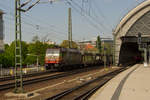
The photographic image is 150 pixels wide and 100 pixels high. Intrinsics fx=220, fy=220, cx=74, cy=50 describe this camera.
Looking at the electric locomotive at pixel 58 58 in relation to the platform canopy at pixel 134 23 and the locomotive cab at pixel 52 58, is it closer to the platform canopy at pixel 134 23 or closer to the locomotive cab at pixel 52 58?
the locomotive cab at pixel 52 58

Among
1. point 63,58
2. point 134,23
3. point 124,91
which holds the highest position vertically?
point 134,23

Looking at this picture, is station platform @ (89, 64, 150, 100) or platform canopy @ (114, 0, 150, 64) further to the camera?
platform canopy @ (114, 0, 150, 64)

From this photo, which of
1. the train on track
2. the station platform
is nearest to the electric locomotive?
the train on track

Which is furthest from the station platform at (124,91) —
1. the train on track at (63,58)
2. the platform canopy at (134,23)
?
the platform canopy at (134,23)

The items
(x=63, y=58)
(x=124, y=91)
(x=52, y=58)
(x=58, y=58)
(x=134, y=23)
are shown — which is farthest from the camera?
(x=134, y=23)

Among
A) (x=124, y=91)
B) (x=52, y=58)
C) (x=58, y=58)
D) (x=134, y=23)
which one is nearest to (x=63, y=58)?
(x=58, y=58)

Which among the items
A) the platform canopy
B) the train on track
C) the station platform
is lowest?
the station platform

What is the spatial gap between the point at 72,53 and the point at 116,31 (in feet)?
65.7

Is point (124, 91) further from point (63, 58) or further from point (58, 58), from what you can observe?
point (63, 58)

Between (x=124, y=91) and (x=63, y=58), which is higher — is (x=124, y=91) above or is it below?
below

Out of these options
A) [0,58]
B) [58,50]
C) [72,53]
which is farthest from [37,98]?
[0,58]

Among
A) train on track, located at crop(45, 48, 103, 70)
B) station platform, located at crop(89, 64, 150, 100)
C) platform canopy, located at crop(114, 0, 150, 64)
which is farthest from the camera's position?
platform canopy, located at crop(114, 0, 150, 64)

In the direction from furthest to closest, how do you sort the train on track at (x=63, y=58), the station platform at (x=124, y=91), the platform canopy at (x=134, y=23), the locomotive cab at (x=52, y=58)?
the platform canopy at (x=134, y=23), the train on track at (x=63, y=58), the locomotive cab at (x=52, y=58), the station platform at (x=124, y=91)

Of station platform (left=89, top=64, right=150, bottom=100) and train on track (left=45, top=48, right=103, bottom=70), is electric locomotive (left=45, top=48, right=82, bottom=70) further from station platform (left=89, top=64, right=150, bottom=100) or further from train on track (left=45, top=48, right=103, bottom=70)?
station platform (left=89, top=64, right=150, bottom=100)
